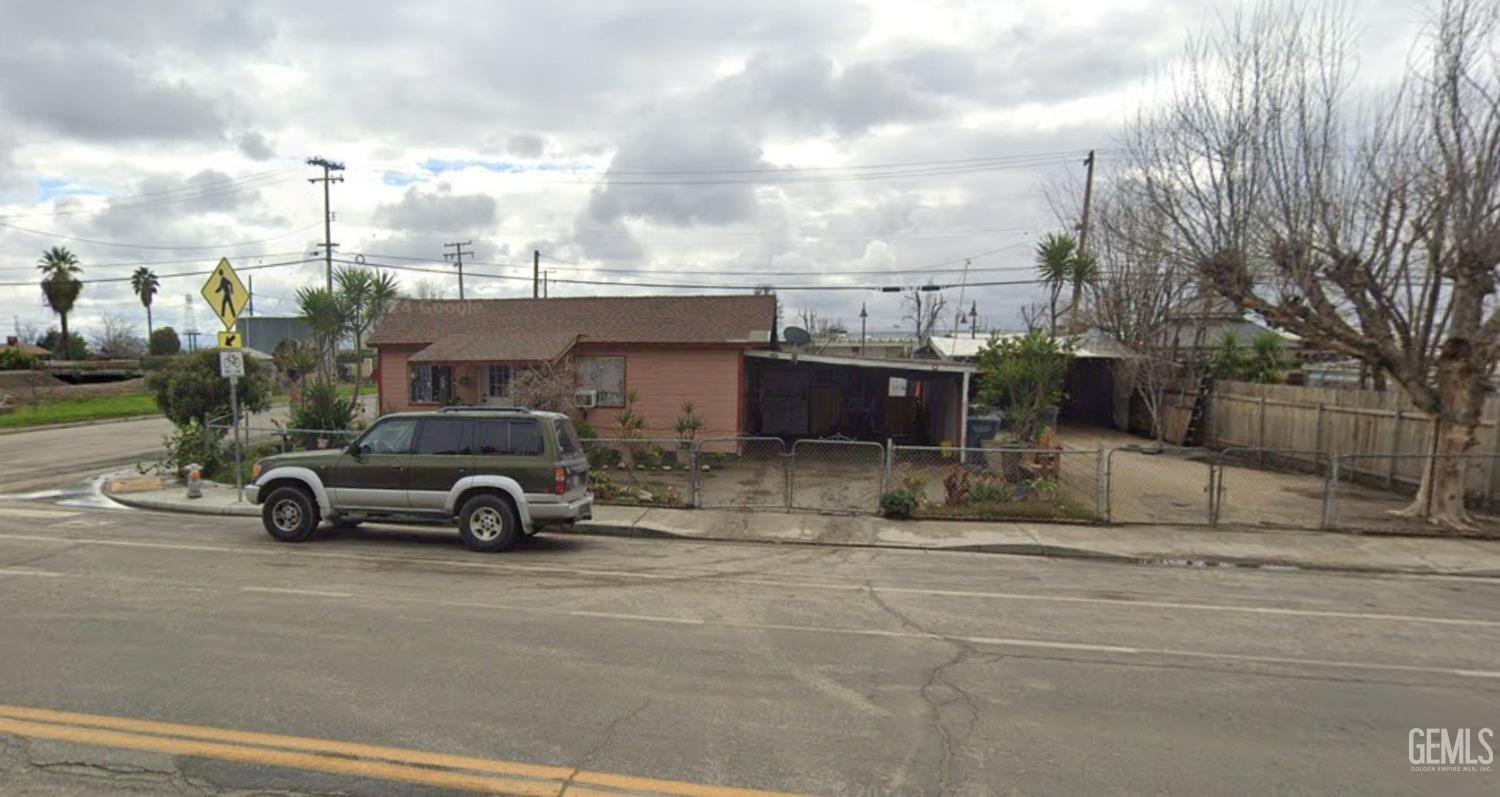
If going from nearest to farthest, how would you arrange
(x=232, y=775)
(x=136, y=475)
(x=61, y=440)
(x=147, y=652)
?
1. (x=232, y=775)
2. (x=147, y=652)
3. (x=136, y=475)
4. (x=61, y=440)

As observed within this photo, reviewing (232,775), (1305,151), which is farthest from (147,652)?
(1305,151)

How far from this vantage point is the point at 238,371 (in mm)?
12586

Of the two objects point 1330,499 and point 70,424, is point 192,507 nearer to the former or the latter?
point 1330,499

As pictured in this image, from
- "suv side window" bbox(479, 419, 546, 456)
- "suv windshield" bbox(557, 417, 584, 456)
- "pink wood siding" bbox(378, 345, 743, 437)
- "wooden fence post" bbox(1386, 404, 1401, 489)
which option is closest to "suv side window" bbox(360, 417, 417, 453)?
"suv side window" bbox(479, 419, 546, 456)

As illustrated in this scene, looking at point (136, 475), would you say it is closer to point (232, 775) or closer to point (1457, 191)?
point (232, 775)

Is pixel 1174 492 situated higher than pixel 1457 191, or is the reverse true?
pixel 1457 191

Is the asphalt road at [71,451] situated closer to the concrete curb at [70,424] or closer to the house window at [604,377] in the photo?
the concrete curb at [70,424]

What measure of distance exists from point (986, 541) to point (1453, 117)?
8.35 m

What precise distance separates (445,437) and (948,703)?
23.6 feet

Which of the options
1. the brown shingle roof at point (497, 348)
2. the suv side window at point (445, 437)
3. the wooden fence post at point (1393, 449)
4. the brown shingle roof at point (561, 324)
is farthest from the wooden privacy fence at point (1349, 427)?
the brown shingle roof at point (497, 348)

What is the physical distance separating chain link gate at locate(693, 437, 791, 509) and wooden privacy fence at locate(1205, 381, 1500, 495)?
903 centimetres

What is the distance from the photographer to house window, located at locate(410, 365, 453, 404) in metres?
19.6

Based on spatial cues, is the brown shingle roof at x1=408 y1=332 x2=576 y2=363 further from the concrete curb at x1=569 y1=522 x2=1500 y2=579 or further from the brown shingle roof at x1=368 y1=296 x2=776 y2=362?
the concrete curb at x1=569 y1=522 x2=1500 y2=579

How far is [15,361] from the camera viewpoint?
140ft
